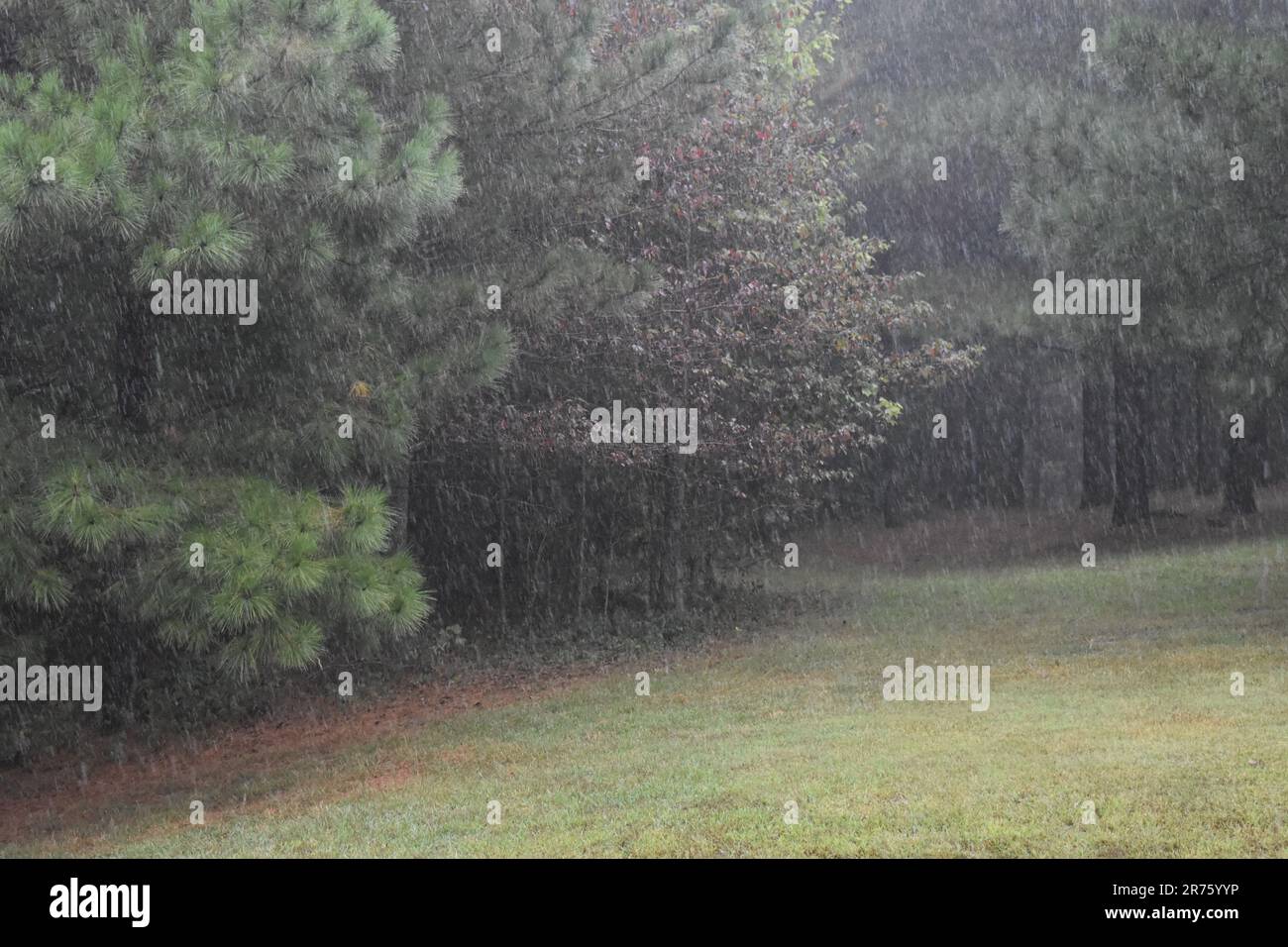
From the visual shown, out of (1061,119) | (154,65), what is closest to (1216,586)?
(1061,119)

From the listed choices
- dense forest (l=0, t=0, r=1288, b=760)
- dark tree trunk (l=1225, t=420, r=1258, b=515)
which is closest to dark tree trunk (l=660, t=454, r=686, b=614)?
dense forest (l=0, t=0, r=1288, b=760)

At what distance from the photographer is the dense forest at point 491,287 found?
787cm

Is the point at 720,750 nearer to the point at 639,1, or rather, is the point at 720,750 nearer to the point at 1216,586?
the point at 639,1

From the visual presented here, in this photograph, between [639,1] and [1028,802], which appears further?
[639,1]

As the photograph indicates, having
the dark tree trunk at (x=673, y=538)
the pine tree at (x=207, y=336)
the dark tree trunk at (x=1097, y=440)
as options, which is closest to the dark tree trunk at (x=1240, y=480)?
the dark tree trunk at (x=1097, y=440)

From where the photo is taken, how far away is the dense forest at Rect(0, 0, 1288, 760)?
25.8 ft

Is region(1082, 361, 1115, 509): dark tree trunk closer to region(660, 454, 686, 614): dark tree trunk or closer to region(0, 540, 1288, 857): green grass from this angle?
region(0, 540, 1288, 857): green grass

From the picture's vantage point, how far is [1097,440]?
28.4 m

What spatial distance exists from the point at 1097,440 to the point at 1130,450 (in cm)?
394

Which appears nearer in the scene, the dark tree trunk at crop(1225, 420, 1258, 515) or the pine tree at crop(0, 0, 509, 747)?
the pine tree at crop(0, 0, 509, 747)

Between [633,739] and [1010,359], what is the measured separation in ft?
69.2

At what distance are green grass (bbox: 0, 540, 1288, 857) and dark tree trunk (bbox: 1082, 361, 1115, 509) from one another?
12.8 meters

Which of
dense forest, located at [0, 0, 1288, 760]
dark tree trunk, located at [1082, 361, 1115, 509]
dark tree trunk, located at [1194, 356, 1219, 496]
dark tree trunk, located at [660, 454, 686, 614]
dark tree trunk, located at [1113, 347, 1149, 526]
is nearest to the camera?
dense forest, located at [0, 0, 1288, 760]

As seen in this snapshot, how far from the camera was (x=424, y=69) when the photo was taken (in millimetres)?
11734
